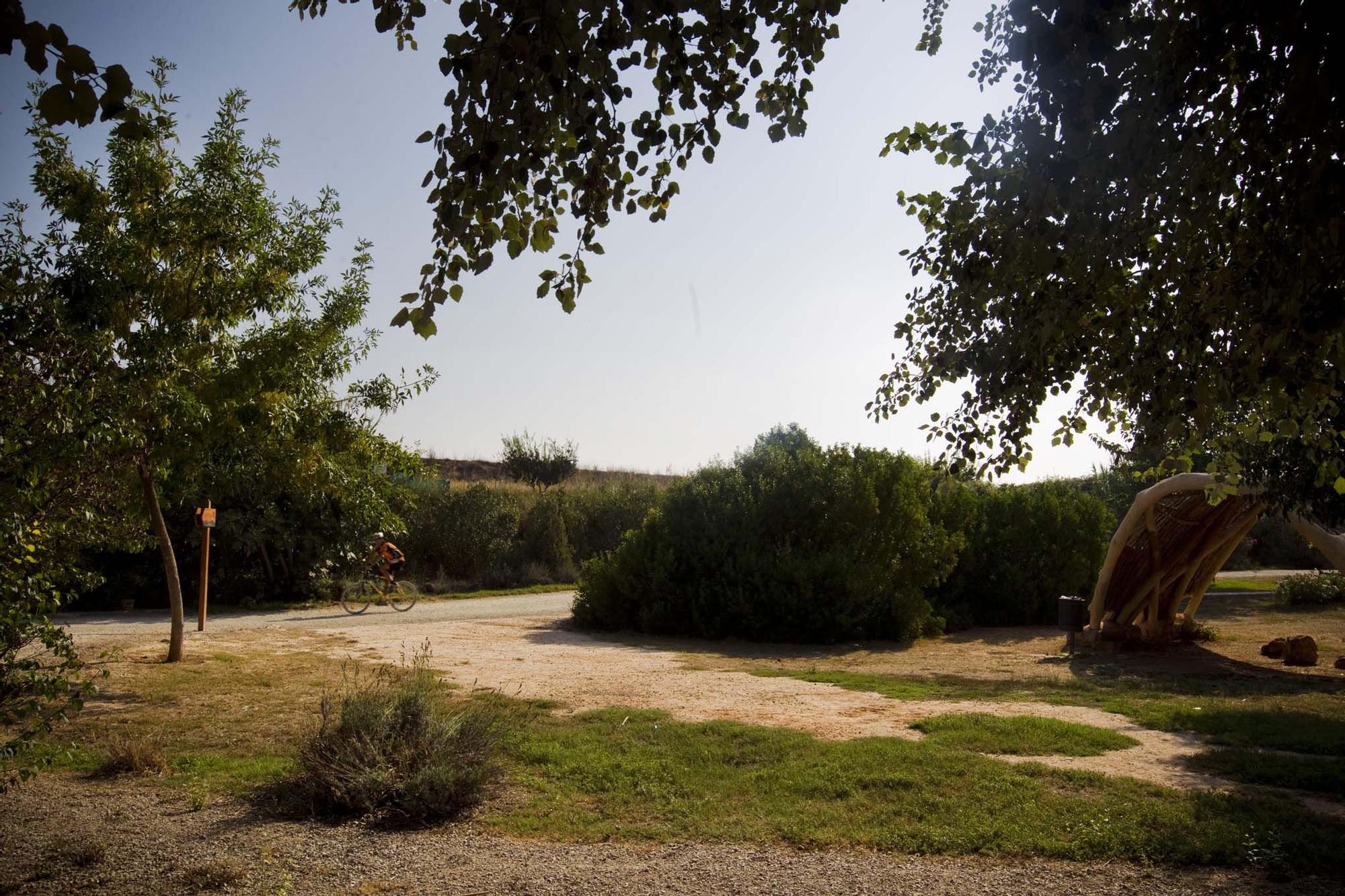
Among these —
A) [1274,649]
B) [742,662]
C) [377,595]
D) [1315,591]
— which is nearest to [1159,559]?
[1274,649]

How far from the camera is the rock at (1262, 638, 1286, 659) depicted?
40.7 ft

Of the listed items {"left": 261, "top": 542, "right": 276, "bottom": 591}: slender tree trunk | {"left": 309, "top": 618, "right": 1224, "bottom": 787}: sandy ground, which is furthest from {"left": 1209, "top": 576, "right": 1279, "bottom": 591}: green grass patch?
{"left": 261, "top": 542, "right": 276, "bottom": 591}: slender tree trunk

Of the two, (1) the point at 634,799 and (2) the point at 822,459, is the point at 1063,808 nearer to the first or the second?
(1) the point at 634,799

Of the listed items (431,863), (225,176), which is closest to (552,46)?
(431,863)

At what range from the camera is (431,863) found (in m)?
4.49

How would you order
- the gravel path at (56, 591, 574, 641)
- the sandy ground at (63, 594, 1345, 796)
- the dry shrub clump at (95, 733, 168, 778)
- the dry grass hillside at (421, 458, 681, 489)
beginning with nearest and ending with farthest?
the dry shrub clump at (95, 733, 168, 778) → the sandy ground at (63, 594, 1345, 796) → the gravel path at (56, 591, 574, 641) → the dry grass hillside at (421, 458, 681, 489)

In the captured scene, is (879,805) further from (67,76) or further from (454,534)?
(454,534)

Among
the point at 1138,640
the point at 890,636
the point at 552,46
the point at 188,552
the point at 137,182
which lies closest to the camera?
the point at 552,46

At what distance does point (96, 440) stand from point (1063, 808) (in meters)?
5.59

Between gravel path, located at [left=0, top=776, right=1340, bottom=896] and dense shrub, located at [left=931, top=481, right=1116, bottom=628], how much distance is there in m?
13.6

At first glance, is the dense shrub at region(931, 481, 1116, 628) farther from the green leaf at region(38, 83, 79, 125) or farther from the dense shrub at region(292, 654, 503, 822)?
the green leaf at region(38, 83, 79, 125)

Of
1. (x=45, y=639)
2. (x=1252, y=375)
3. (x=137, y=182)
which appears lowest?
(x=45, y=639)

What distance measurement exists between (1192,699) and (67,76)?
996cm

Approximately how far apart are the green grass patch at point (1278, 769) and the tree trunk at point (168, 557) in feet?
29.9
